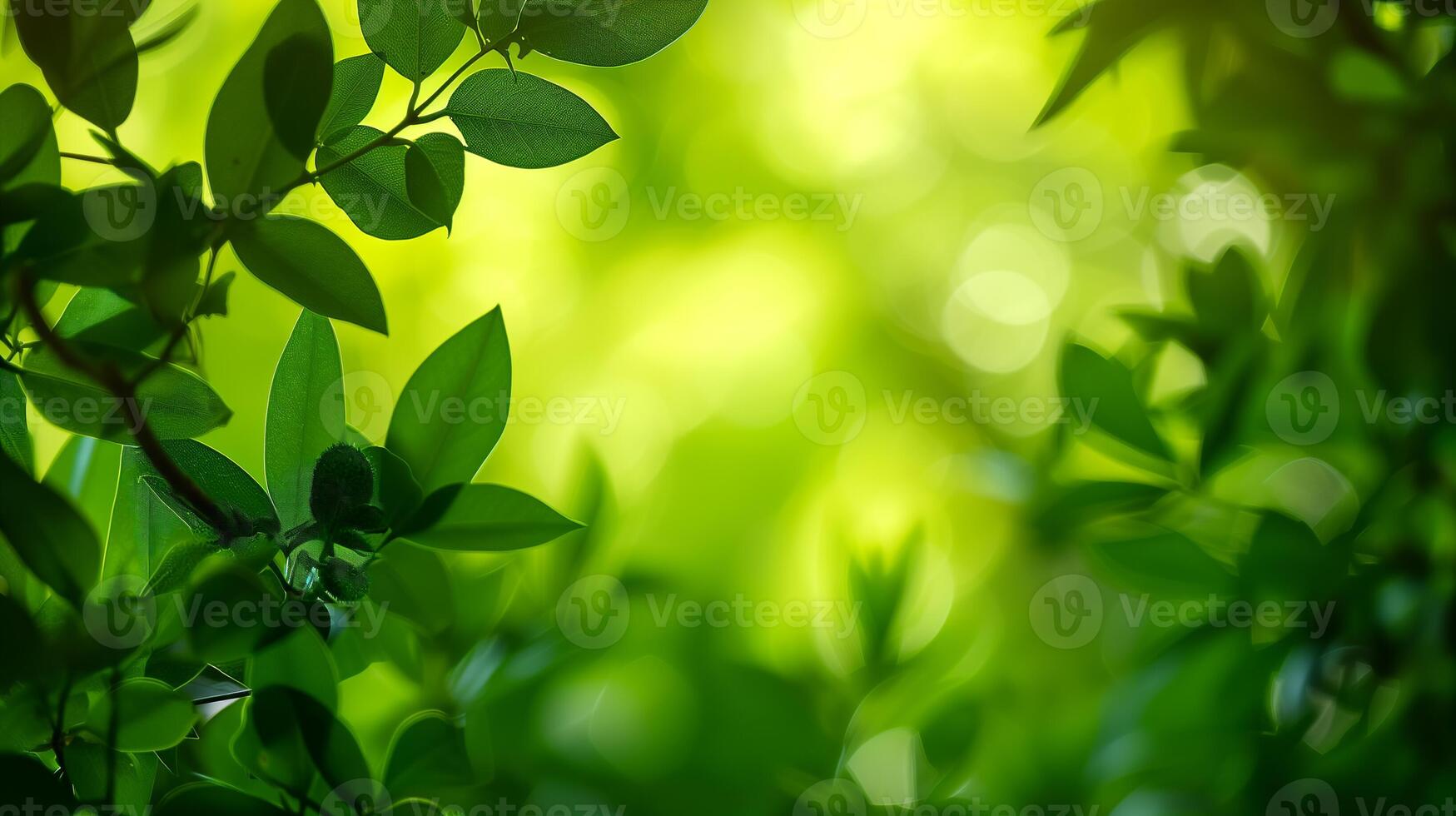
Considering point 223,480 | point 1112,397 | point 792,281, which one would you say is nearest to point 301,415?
point 223,480

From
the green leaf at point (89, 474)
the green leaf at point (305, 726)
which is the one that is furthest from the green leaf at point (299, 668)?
the green leaf at point (89, 474)

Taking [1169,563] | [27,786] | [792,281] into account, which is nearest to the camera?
[27,786]

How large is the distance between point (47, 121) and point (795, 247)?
70 centimetres

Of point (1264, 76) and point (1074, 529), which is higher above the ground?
point (1264, 76)

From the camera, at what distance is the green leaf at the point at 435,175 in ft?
0.60

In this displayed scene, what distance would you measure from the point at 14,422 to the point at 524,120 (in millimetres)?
130

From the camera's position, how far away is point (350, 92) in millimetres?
196

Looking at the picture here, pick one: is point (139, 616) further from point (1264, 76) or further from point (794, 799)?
point (1264, 76)

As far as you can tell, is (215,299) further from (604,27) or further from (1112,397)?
(1112,397)

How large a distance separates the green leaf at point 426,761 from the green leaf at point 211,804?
0.03 meters

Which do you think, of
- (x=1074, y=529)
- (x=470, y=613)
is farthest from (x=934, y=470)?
(x=470, y=613)

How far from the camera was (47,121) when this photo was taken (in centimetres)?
17

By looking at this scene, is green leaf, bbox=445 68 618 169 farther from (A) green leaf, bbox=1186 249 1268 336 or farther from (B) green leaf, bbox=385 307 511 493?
(A) green leaf, bbox=1186 249 1268 336

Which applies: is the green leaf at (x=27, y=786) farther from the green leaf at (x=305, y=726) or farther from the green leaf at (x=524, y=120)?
the green leaf at (x=524, y=120)
